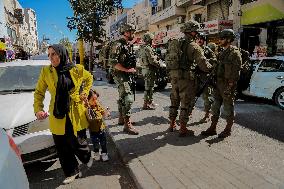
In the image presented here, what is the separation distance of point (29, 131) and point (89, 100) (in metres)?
0.94

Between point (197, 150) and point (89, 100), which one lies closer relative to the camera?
point (89, 100)

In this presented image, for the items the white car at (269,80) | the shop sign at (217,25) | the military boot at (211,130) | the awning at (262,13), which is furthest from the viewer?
the shop sign at (217,25)

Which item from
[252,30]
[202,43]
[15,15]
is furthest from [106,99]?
[15,15]

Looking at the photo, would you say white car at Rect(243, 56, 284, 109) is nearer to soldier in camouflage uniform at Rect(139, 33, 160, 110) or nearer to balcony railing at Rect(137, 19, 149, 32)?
soldier in camouflage uniform at Rect(139, 33, 160, 110)

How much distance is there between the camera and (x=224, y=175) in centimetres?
413

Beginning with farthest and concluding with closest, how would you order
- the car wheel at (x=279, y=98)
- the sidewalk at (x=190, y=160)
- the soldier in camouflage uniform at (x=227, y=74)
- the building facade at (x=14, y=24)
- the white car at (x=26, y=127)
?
the building facade at (x=14, y=24)
the car wheel at (x=279, y=98)
the soldier in camouflage uniform at (x=227, y=74)
the white car at (x=26, y=127)
the sidewalk at (x=190, y=160)

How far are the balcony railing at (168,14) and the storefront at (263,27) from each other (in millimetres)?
12589

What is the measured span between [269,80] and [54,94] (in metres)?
7.55

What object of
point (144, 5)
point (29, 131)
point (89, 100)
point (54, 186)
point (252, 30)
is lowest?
point (54, 186)

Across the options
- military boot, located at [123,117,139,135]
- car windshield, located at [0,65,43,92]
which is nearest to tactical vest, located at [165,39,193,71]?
military boot, located at [123,117,139,135]

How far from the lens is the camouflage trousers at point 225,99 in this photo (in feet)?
19.6

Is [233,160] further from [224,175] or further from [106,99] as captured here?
[106,99]

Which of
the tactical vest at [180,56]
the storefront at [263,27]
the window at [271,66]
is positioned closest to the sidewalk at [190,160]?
the tactical vest at [180,56]

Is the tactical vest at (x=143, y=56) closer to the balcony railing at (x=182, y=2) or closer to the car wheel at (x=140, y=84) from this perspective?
the car wheel at (x=140, y=84)
